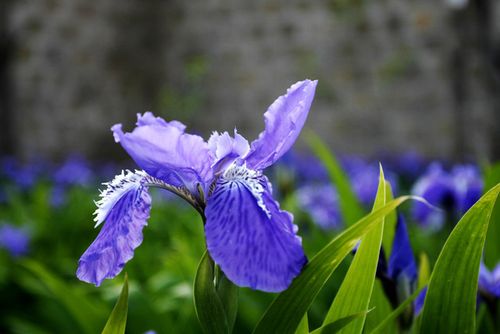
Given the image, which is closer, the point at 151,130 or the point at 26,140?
the point at 151,130

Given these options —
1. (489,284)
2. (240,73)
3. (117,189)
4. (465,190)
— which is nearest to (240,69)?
(240,73)

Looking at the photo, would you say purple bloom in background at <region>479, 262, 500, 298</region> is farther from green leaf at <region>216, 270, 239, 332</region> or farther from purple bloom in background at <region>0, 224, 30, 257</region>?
purple bloom in background at <region>0, 224, 30, 257</region>

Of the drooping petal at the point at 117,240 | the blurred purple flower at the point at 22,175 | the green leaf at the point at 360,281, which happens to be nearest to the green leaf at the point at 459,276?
the green leaf at the point at 360,281

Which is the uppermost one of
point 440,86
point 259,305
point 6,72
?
point 6,72

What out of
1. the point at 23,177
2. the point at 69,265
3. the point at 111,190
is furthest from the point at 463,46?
the point at 111,190

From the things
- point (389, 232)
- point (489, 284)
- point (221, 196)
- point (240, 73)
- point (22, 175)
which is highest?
point (240, 73)

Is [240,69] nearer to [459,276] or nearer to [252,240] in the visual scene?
[459,276]

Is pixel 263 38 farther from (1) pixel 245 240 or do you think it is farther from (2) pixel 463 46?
(1) pixel 245 240
